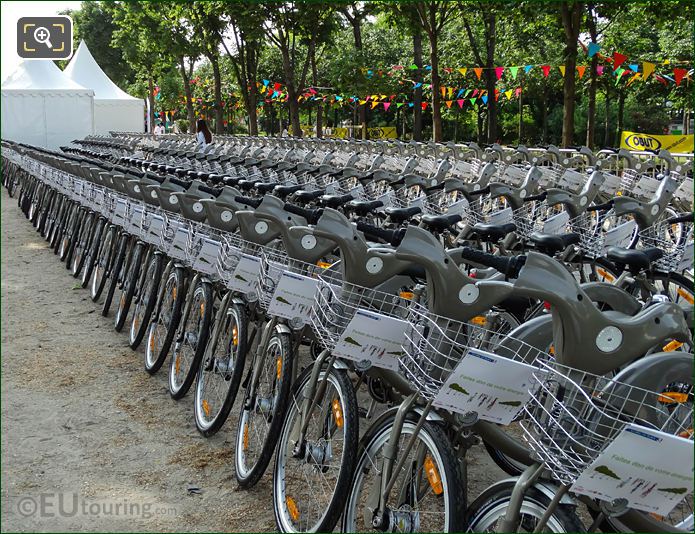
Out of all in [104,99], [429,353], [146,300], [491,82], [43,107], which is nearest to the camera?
[429,353]

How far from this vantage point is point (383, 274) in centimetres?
281

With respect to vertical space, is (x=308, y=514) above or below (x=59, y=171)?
below

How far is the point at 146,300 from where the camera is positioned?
209 inches

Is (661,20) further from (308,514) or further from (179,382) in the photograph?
(308,514)

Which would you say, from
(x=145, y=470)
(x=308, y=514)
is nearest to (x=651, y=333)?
(x=308, y=514)

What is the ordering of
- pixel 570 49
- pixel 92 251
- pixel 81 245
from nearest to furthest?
pixel 92 251, pixel 81 245, pixel 570 49

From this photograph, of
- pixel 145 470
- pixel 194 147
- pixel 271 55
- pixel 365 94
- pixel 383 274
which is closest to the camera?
pixel 383 274

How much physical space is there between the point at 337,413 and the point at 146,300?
2.80 meters

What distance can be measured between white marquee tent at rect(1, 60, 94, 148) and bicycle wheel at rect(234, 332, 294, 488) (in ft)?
64.5

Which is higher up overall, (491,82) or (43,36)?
(491,82)

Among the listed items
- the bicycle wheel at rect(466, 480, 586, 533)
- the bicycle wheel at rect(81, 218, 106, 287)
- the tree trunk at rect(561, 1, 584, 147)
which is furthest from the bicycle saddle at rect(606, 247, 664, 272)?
the tree trunk at rect(561, 1, 584, 147)

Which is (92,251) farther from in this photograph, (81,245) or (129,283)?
(129,283)

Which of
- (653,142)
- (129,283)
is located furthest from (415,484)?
(653,142)

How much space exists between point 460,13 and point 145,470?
14891 millimetres
